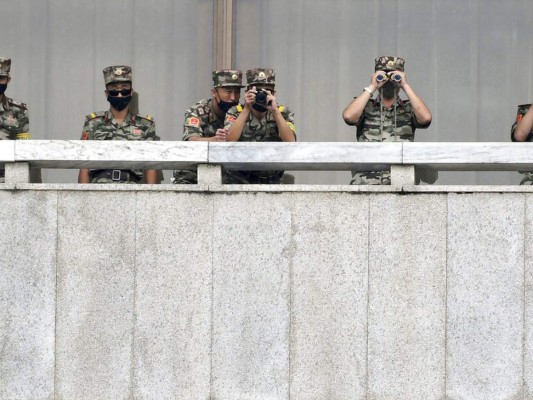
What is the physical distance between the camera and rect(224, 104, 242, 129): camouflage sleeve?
53.8 feet

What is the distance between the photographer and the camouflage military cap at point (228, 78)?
55.4 ft

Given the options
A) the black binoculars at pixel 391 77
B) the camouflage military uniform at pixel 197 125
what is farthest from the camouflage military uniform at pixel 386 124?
the camouflage military uniform at pixel 197 125

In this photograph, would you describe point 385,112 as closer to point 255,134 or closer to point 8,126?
point 255,134

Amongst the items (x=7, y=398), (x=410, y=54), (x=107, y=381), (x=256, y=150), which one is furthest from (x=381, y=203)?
(x=410, y=54)

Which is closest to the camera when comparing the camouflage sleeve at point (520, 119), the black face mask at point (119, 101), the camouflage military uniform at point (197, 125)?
the camouflage sleeve at point (520, 119)

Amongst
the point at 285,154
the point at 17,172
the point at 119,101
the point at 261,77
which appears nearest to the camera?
the point at 285,154

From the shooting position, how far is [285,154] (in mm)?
15180

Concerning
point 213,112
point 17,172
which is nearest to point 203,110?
point 213,112

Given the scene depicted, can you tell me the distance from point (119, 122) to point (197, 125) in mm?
1032

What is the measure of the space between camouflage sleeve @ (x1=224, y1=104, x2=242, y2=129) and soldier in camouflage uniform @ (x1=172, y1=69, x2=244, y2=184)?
25 centimetres

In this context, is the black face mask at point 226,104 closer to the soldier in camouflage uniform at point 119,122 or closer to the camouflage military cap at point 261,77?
the camouflage military cap at point 261,77

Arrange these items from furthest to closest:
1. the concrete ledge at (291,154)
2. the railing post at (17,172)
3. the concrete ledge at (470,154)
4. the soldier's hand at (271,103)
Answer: the soldier's hand at (271,103)
the railing post at (17,172)
the concrete ledge at (291,154)
the concrete ledge at (470,154)

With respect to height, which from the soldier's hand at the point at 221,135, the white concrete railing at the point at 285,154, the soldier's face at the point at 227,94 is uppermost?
the soldier's face at the point at 227,94

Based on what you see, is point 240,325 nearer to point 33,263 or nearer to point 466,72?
point 33,263
